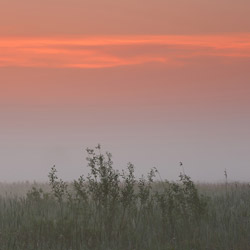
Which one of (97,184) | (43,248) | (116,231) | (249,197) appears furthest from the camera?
(249,197)

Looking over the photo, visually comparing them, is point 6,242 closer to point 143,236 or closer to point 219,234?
point 143,236

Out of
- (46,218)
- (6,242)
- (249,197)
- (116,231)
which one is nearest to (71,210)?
(46,218)

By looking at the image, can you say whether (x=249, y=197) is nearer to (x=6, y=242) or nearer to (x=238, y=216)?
(x=238, y=216)

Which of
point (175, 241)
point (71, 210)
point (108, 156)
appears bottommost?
point (175, 241)

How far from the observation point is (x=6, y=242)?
12.7 m

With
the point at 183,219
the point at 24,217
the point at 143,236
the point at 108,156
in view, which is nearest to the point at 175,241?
the point at 143,236

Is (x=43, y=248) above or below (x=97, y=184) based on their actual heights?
below

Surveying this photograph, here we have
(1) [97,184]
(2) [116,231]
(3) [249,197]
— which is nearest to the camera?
(2) [116,231]

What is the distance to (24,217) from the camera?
1495 centimetres

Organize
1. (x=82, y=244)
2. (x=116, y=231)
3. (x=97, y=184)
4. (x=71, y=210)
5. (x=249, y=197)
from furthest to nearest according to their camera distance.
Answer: (x=249, y=197), (x=71, y=210), (x=97, y=184), (x=116, y=231), (x=82, y=244)

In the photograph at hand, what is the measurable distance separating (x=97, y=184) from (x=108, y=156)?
72 cm

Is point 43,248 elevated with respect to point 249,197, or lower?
lower

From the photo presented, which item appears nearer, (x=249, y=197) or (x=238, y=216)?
(x=238, y=216)

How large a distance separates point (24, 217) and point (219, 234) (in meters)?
4.64
